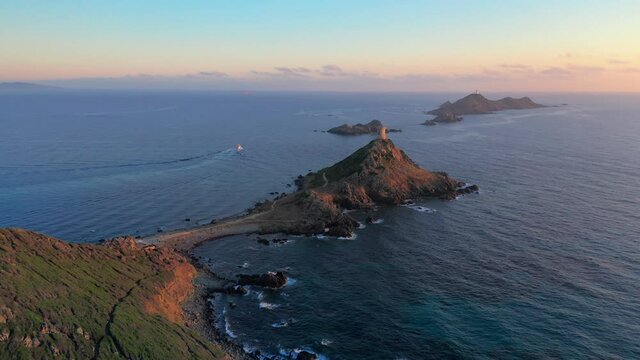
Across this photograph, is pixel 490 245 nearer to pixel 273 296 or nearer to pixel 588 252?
pixel 588 252

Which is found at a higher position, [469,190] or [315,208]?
[469,190]

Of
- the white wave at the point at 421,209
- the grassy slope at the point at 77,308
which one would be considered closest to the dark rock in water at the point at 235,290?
the grassy slope at the point at 77,308

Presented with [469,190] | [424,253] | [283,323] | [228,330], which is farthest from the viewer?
[469,190]

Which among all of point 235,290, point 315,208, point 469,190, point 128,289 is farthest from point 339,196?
point 128,289

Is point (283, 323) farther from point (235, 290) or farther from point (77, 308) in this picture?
point (77, 308)

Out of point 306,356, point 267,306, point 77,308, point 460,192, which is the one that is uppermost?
point 460,192

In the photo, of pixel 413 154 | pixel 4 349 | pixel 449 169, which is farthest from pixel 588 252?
pixel 413 154

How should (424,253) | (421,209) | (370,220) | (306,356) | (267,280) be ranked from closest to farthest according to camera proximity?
1. (306,356)
2. (267,280)
3. (424,253)
4. (370,220)
5. (421,209)
